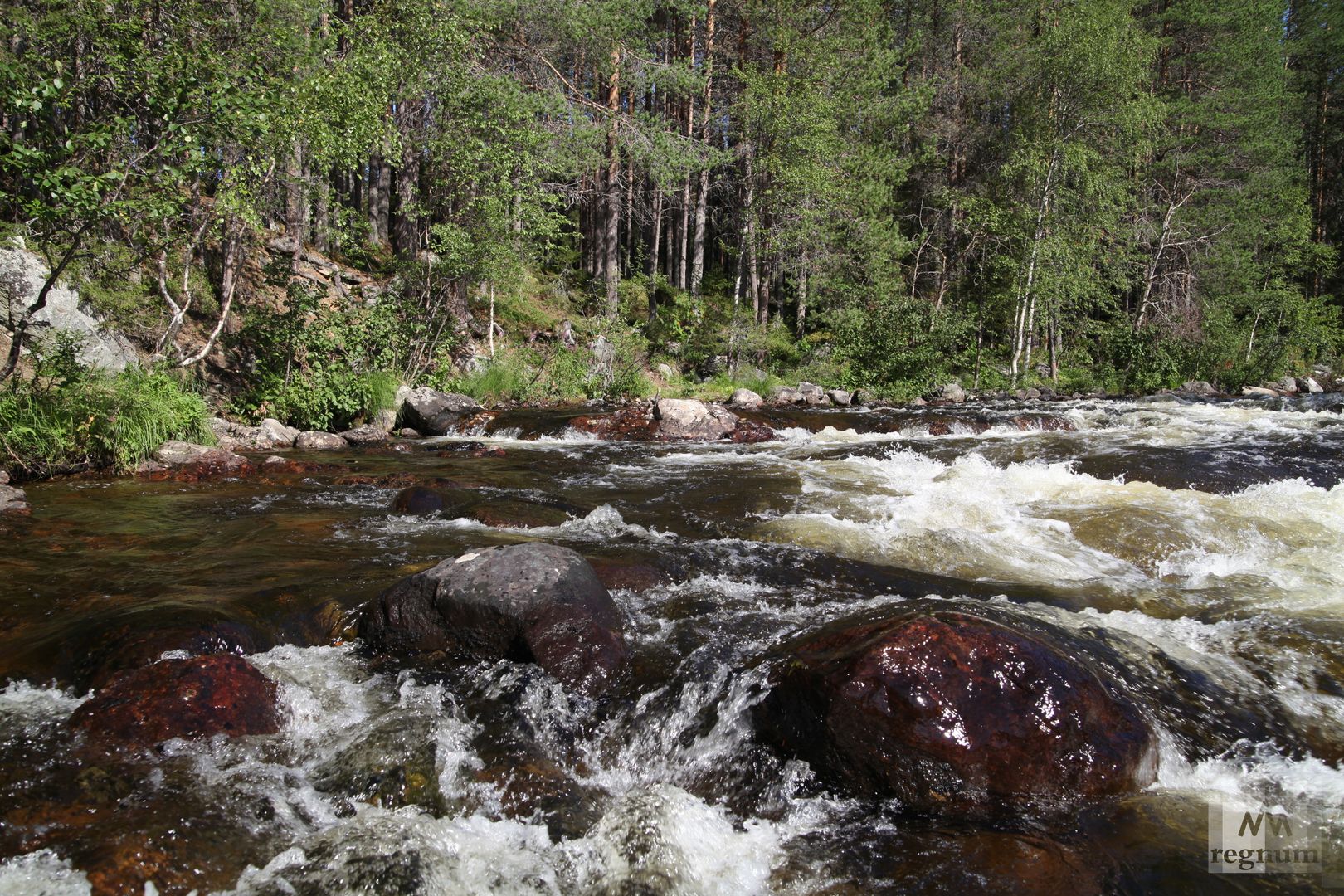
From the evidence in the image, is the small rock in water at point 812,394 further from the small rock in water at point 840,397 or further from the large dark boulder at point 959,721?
the large dark boulder at point 959,721

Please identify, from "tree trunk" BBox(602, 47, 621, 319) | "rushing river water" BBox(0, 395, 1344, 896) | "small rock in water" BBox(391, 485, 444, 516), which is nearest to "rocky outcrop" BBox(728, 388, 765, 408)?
"tree trunk" BBox(602, 47, 621, 319)

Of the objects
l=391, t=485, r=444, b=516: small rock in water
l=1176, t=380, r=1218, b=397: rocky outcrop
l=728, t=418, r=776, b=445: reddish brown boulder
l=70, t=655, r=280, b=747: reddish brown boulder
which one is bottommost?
l=728, t=418, r=776, b=445: reddish brown boulder

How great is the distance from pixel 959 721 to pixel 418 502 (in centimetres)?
591

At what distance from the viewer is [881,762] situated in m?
3.03

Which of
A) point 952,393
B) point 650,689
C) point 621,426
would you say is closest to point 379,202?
point 621,426

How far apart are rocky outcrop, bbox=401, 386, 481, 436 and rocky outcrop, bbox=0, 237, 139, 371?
14.1 feet

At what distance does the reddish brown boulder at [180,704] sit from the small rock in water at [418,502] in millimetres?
3814

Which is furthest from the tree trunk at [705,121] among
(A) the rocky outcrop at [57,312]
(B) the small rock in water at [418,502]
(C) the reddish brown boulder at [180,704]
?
(C) the reddish brown boulder at [180,704]

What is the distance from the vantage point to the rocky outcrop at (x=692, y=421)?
44.3 feet

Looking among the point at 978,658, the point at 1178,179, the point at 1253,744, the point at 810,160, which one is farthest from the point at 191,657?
the point at 1178,179

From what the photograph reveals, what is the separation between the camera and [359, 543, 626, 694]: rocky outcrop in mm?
4016

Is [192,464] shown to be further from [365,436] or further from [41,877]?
[41,877]

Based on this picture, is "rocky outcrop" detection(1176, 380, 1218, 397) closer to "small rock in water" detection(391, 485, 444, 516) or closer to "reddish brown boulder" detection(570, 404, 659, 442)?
"reddish brown boulder" detection(570, 404, 659, 442)

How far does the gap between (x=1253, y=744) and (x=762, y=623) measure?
2.48 meters
